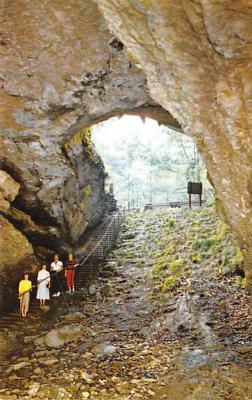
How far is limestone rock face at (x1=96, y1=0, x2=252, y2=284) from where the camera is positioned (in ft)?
17.5

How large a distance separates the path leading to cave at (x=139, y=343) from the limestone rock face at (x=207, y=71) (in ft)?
8.59

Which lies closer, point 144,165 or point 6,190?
point 6,190

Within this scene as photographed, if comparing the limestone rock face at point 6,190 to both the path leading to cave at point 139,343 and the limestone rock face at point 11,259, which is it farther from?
the path leading to cave at point 139,343

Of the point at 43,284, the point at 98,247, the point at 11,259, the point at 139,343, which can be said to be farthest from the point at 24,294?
the point at 98,247

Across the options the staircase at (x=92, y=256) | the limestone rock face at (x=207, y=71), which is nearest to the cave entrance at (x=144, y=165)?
the staircase at (x=92, y=256)

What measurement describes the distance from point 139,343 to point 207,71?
643cm

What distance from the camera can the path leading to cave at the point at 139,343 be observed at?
258 inches

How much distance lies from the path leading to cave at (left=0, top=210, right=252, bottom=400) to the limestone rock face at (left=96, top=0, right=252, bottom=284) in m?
2.62

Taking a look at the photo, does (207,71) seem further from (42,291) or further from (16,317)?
(16,317)

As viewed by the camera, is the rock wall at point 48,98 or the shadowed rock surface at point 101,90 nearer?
the shadowed rock surface at point 101,90

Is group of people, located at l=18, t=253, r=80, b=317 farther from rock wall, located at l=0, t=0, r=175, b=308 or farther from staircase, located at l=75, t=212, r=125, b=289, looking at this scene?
rock wall, located at l=0, t=0, r=175, b=308

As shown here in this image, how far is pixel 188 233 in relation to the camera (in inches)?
637

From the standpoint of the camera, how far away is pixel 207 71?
6172 mm

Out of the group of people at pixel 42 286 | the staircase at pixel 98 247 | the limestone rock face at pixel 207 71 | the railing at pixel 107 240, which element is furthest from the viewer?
the railing at pixel 107 240
